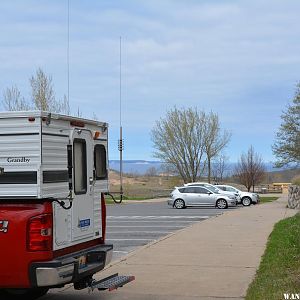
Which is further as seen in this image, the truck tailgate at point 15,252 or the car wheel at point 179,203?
the car wheel at point 179,203

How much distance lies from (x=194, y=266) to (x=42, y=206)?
502 cm

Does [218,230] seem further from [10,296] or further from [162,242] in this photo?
[10,296]

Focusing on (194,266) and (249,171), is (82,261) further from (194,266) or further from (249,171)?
(249,171)

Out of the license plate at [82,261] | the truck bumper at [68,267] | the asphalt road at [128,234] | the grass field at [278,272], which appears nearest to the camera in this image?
the truck bumper at [68,267]

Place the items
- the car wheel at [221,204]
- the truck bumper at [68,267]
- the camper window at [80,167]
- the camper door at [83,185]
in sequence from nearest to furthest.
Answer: the truck bumper at [68,267] < the camper door at [83,185] < the camper window at [80,167] < the car wheel at [221,204]

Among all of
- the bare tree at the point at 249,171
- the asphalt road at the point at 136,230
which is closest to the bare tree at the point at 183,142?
the bare tree at the point at 249,171

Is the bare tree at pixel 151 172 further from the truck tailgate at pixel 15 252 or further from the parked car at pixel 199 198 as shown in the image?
the truck tailgate at pixel 15 252

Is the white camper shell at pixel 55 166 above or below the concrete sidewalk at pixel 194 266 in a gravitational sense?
above

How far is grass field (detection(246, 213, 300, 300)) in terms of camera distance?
25.6 ft

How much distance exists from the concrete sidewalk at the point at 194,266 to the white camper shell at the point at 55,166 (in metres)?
1.67

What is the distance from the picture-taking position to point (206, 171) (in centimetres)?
6309

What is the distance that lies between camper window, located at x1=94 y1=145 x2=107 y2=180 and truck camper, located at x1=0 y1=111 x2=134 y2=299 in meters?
0.62

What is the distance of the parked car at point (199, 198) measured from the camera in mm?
32500

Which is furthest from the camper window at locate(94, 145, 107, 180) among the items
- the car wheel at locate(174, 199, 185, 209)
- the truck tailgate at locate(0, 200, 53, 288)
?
the car wheel at locate(174, 199, 185, 209)
